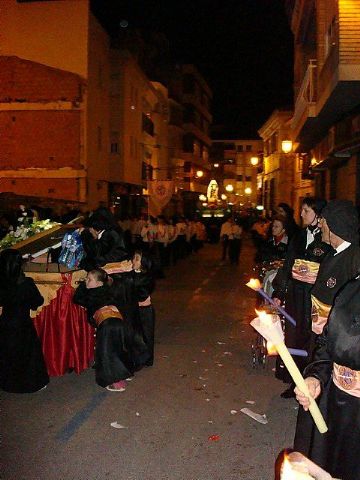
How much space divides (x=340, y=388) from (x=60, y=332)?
477 cm

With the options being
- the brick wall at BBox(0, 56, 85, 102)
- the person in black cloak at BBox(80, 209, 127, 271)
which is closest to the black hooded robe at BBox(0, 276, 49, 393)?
the person in black cloak at BBox(80, 209, 127, 271)

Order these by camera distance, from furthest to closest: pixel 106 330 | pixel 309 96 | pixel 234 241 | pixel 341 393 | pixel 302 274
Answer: pixel 234 241, pixel 309 96, pixel 106 330, pixel 302 274, pixel 341 393

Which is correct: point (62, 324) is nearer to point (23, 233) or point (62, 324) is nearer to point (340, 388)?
point (23, 233)

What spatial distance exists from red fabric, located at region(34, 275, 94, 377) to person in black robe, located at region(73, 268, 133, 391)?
313 mm

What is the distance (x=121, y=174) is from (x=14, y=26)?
10.1 meters

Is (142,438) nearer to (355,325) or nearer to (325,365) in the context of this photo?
(325,365)

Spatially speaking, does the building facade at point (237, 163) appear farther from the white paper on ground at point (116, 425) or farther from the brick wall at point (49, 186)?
the white paper on ground at point (116, 425)

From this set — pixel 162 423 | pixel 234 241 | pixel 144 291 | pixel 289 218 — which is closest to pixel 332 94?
pixel 289 218

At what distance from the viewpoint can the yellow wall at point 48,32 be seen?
2612 cm

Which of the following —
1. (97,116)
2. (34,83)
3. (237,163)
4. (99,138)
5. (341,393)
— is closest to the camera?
(341,393)

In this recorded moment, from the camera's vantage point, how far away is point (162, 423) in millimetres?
5672

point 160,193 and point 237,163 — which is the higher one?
point 237,163

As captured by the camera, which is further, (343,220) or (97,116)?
(97,116)

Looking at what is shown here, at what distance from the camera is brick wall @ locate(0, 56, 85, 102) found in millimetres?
26047
